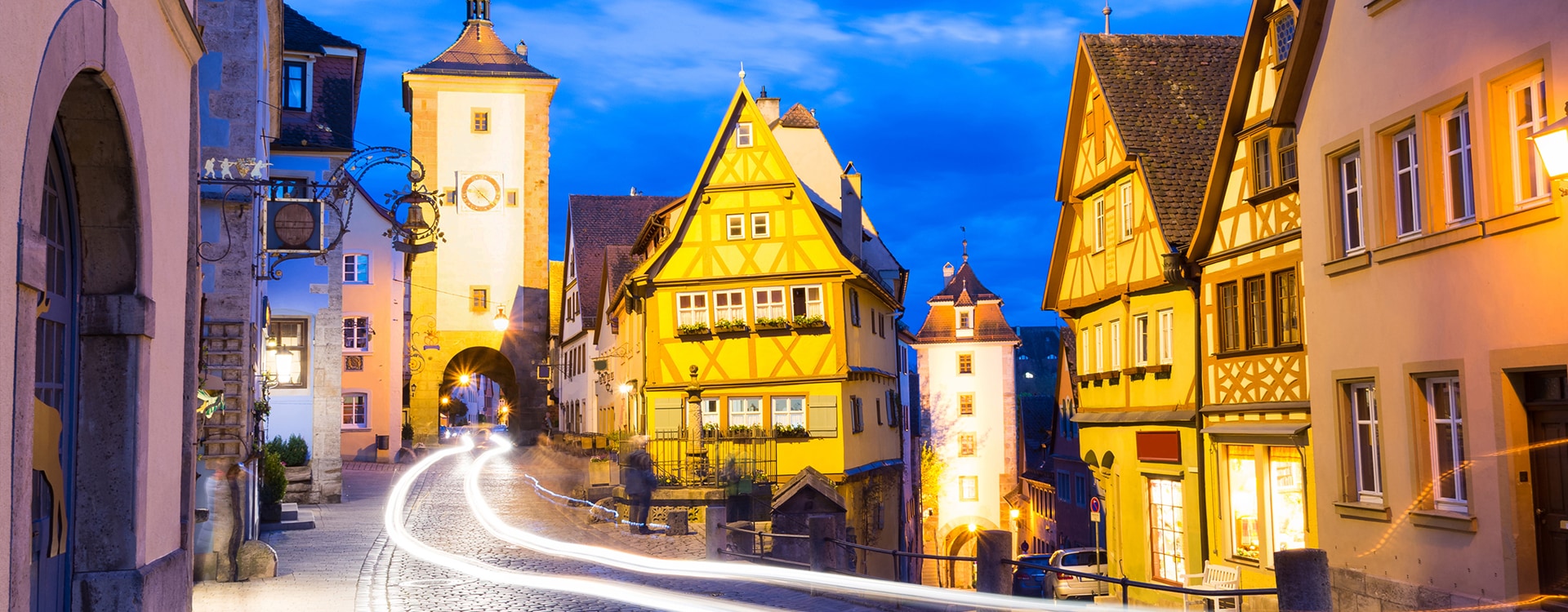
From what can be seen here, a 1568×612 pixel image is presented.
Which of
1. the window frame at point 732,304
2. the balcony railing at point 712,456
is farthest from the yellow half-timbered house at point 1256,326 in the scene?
the window frame at point 732,304

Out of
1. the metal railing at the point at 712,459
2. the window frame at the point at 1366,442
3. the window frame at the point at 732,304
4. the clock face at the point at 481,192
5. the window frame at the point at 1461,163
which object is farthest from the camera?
the clock face at the point at 481,192

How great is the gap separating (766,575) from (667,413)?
1631 cm

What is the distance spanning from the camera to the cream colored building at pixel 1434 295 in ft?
36.8

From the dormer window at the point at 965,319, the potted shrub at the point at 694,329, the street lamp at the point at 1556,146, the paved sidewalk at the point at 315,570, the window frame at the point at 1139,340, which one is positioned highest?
the dormer window at the point at 965,319

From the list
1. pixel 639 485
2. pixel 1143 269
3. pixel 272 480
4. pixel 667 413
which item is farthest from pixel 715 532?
pixel 667 413

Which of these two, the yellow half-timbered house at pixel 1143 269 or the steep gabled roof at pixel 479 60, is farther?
the steep gabled roof at pixel 479 60

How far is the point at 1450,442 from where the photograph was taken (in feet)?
42.0

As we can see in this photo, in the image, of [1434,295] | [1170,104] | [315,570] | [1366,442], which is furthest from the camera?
[1170,104]

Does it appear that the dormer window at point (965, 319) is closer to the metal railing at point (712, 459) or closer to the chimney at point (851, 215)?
the chimney at point (851, 215)

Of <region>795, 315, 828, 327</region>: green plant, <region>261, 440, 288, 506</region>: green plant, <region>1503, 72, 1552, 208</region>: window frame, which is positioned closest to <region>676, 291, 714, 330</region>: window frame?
<region>795, 315, 828, 327</region>: green plant

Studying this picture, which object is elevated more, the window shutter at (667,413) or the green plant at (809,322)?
the green plant at (809,322)

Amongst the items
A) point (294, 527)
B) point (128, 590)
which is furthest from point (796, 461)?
point (128, 590)

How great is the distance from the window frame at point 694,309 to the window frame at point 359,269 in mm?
11384

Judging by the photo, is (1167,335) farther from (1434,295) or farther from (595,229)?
(595,229)
